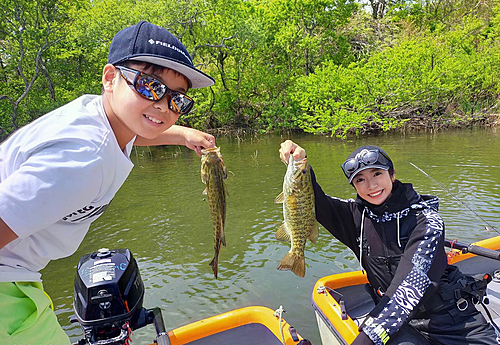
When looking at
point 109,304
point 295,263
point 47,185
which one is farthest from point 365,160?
point 47,185

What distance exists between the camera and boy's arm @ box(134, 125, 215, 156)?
2.69m

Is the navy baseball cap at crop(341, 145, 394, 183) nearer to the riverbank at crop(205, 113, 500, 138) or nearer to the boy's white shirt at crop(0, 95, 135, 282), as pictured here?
the boy's white shirt at crop(0, 95, 135, 282)

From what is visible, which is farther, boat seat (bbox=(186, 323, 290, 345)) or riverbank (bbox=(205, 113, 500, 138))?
riverbank (bbox=(205, 113, 500, 138))

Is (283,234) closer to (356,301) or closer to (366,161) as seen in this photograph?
(366,161)

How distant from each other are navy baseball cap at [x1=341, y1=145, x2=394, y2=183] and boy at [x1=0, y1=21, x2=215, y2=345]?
1610 millimetres

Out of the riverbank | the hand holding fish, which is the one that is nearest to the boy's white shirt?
the hand holding fish

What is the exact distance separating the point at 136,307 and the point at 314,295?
196 cm

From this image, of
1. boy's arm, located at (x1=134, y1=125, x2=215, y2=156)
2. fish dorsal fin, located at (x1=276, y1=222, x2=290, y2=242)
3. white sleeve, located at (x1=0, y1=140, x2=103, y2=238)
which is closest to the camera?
white sleeve, located at (x1=0, y1=140, x2=103, y2=238)

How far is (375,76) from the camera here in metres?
20.4

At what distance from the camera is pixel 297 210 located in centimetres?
305

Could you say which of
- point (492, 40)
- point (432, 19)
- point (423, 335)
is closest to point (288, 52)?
point (492, 40)

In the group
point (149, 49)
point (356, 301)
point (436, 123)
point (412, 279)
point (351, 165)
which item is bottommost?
point (356, 301)

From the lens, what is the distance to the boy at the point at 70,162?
1203 mm

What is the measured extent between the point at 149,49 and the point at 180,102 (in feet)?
1.01
